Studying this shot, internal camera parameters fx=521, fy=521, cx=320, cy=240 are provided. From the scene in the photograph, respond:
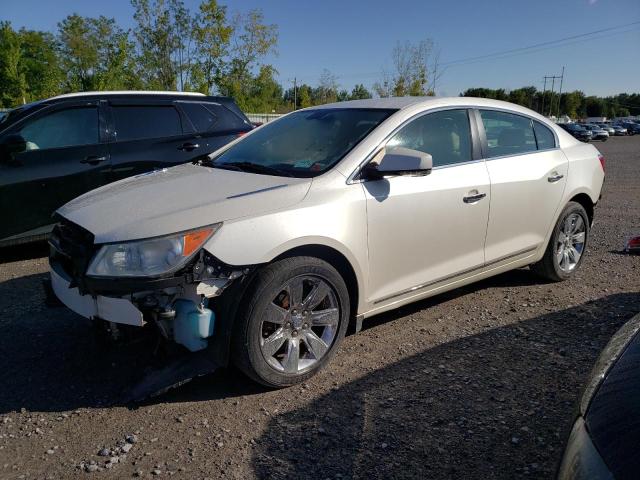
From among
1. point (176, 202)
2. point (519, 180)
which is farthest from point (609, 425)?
point (519, 180)

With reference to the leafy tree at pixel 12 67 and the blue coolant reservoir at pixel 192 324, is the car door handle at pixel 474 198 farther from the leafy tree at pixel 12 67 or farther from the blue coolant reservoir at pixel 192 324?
the leafy tree at pixel 12 67

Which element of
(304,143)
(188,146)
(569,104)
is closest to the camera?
(304,143)

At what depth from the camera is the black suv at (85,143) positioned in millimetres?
5340

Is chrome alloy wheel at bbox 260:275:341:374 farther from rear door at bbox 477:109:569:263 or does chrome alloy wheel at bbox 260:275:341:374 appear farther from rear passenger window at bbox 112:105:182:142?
rear passenger window at bbox 112:105:182:142

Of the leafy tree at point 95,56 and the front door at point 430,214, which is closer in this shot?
the front door at point 430,214

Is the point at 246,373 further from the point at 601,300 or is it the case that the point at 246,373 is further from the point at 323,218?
the point at 601,300

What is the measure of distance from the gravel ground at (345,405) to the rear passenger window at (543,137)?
A: 4.72ft

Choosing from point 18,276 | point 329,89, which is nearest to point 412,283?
point 18,276

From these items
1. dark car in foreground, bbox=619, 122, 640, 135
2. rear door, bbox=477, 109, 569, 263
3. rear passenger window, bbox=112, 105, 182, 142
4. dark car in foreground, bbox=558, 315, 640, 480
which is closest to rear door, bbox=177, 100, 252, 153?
rear passenger window, bbox=112, 105, 182, 142

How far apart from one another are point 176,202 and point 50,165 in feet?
11.0

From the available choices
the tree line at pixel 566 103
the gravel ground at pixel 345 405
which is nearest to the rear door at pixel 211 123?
the gravel ground at pixel 345 405

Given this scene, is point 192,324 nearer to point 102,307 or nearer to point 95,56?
point 102,307

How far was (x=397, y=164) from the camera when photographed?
3.28m

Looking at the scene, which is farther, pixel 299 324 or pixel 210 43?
pixel 210 43
